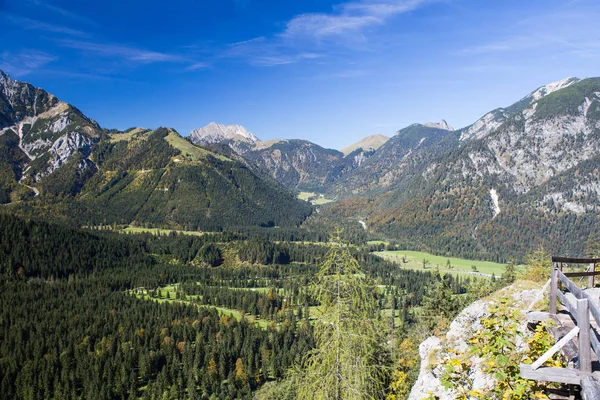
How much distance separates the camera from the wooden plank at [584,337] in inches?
286

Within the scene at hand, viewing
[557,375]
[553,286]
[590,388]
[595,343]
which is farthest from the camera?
[553,286]

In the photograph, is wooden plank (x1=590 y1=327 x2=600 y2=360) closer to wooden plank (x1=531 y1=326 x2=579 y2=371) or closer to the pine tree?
wooden plank (x1=531 y1=326 x2=579 y2=371)

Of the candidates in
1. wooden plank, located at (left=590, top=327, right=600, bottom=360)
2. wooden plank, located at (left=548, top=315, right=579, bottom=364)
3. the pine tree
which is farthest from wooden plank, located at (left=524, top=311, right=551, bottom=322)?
the pine tree

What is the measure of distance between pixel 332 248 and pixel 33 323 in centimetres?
17232

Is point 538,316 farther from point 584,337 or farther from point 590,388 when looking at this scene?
point 590,388

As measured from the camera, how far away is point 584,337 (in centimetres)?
732

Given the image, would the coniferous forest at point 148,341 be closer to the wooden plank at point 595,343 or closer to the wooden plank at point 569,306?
the wooden plank at point 569,306

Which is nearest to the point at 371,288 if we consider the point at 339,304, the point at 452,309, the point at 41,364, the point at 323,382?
the point at 339,304

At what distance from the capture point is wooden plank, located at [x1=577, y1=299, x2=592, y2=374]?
7.27 metres

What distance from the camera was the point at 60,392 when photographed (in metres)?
101

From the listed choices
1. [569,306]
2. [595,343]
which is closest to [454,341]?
[569,306]

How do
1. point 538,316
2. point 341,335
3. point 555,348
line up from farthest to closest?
point 341,335
point 538,316
point 555,348

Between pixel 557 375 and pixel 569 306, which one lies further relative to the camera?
pixel 569 306

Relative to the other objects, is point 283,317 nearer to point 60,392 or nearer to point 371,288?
point 60,392
